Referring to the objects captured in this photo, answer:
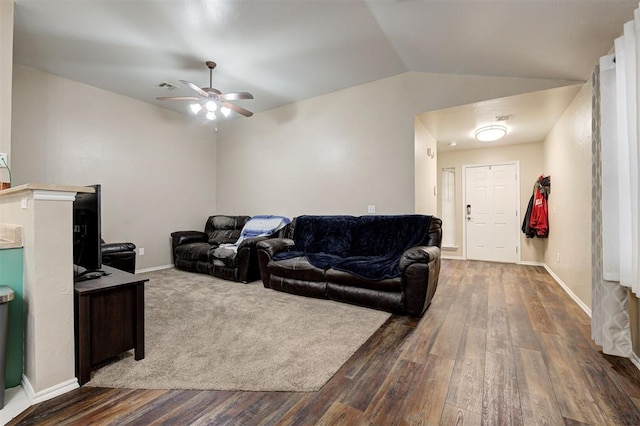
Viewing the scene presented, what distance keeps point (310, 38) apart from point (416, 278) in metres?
2.68

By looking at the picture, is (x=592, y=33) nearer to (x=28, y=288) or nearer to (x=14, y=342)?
(x=28, y=288)

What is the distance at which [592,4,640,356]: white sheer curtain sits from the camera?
1641 mm

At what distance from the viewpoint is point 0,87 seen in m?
2.31

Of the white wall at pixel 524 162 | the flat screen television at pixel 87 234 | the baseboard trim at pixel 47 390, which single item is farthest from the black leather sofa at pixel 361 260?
the white wall at pixel 524 162

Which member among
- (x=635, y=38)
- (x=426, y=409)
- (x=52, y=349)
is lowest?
(x=426, y=409)

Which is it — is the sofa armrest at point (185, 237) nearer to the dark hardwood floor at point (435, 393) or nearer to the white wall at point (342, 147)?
the white wall at point (342, 147)

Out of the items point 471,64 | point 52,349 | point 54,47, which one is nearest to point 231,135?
point 54,47

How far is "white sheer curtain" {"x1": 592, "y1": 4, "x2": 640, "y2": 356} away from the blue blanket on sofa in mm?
1457

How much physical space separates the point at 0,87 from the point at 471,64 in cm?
448

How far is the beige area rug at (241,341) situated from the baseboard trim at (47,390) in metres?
0.09

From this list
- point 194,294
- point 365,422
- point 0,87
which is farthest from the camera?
point 194,294

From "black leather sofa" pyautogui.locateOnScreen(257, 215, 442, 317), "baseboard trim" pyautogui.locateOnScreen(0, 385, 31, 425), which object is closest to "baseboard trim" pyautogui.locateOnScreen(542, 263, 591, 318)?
"black leather sofa" pyautogui.locateOnScreen(257, 215, 442, 317)

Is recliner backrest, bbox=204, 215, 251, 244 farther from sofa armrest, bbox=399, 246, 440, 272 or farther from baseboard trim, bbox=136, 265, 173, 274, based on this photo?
sofa armrest, bbox=399, 246, 440, 272

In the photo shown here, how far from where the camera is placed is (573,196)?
3227mm
